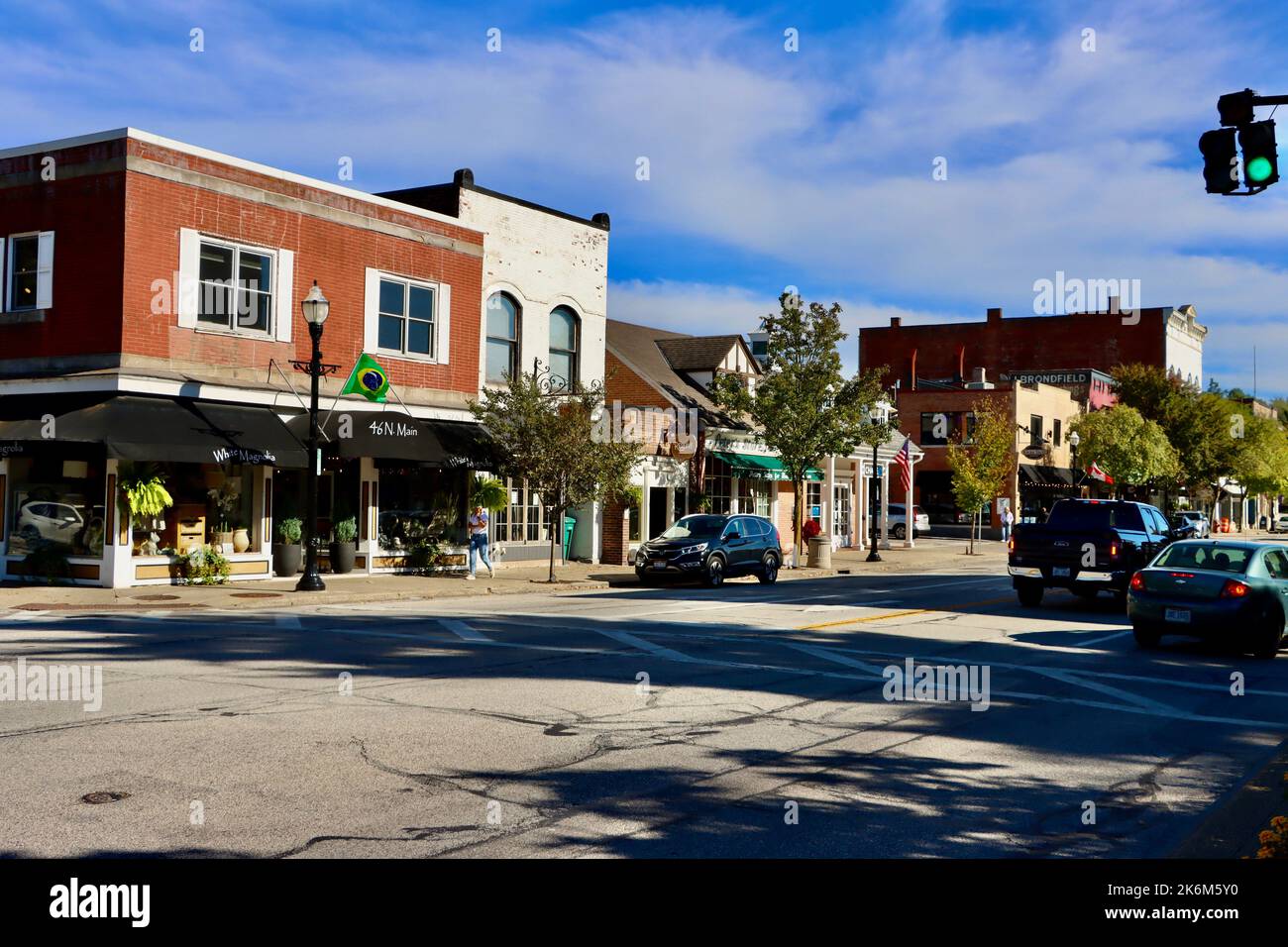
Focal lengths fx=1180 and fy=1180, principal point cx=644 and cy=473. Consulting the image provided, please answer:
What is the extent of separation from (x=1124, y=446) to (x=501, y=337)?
4199 cm

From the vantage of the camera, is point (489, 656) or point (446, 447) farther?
point (446, 447)

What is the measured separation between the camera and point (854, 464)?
4831 centimetres

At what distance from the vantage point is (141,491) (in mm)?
20734

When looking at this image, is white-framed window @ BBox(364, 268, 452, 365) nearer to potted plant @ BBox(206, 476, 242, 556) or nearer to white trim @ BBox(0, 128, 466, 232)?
white trim @ BBox(0, 128, 466, 232)

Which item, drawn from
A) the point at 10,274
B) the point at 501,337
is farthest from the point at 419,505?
the point at 10,274

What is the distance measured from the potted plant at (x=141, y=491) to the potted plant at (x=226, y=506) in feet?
5.18

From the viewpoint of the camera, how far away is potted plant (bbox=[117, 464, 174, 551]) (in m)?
20.7

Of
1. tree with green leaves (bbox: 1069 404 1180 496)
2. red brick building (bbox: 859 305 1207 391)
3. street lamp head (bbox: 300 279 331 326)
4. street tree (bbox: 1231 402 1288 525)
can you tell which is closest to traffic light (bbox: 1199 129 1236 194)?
street lamp head (bbox: 300 279 331 326)

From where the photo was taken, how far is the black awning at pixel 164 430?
19.7 metres

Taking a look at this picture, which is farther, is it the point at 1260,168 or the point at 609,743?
the point at 1260,168

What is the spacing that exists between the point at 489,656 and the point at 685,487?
23.3m

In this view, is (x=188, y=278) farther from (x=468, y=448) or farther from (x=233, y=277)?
(x=468, y=448)
